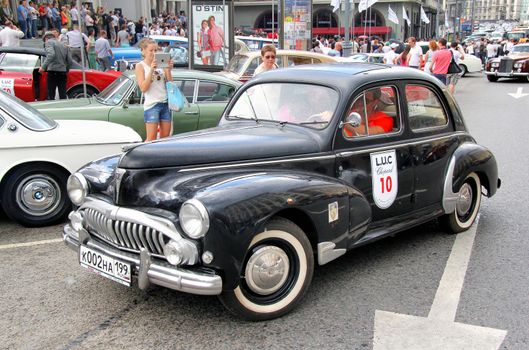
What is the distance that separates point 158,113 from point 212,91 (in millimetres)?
1485

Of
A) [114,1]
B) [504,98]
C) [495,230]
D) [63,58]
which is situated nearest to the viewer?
[495,230]

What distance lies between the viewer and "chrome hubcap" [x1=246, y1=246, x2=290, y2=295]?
3514mm

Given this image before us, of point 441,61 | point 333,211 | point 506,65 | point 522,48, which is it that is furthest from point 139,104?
point 522,48

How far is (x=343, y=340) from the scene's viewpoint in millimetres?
3391

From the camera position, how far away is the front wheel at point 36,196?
559 centimetres

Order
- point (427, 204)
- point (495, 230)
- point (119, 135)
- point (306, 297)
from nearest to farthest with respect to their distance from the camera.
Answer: point (306, 297)
point (427, 204)
point (495, 230)
point (119, 135)

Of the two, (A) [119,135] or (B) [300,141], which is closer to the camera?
(B) [300,141]

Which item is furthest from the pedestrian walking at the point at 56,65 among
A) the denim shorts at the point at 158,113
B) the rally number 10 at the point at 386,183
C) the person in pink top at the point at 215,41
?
the rally number 10 at the point at 386,183

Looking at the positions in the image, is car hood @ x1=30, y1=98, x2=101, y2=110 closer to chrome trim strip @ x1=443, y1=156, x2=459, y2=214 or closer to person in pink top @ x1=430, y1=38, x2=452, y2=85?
chrome trim strip @ x1=443, y1=156, x2=459, y2=214

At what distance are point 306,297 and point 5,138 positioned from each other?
353 centimetres

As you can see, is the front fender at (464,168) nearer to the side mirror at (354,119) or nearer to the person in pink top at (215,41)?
the side mirror at (354,119)

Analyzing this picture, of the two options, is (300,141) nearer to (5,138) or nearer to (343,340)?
(343,340)

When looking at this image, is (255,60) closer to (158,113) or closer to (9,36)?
(158,113)

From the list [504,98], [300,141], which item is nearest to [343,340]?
[300,141]
